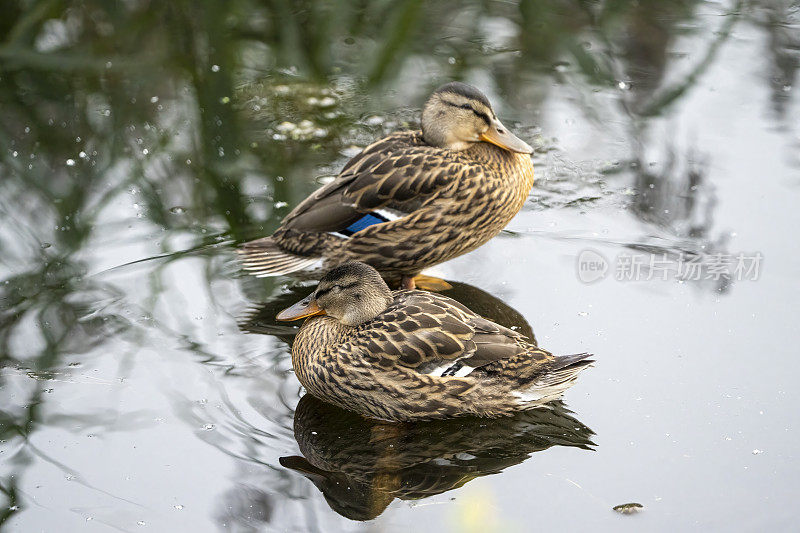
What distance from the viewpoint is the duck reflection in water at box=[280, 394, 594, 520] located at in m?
3.94

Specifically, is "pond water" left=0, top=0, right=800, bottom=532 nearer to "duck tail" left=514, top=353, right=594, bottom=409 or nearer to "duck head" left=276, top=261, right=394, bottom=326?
"duck tail" left=514, top=353, right=594, bottom=409

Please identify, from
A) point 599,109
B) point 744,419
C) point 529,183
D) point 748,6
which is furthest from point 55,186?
point 748,6

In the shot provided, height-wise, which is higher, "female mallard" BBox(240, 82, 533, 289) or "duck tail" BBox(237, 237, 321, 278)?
"female mallard" BBox(240, 82, 533, 289)

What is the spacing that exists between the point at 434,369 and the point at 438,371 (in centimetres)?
2

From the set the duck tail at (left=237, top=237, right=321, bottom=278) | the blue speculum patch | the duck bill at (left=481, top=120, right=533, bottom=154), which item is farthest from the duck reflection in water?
the duck bill at (left=481, top=120, right=533, bottom=154)

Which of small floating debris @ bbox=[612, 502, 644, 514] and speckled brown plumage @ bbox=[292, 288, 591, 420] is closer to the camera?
small floating debris @ bbox=[612, 502, 644, 514]

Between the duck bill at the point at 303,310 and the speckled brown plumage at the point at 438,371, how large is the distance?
0.33 m

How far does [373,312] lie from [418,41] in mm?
3717

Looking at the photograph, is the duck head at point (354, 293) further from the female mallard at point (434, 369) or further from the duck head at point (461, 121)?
the duck head at point (461, 121)

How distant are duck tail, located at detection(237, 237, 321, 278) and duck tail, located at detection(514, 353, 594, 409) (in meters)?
1.51

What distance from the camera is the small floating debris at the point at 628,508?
378cm

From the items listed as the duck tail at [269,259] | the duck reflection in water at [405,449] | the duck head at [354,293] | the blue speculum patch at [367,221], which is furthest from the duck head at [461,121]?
the duck reflection in water at [405,449]

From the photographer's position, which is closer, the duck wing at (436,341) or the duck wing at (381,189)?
the duck wing at (436,341)

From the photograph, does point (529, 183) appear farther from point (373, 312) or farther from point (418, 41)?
point (418, 41)
